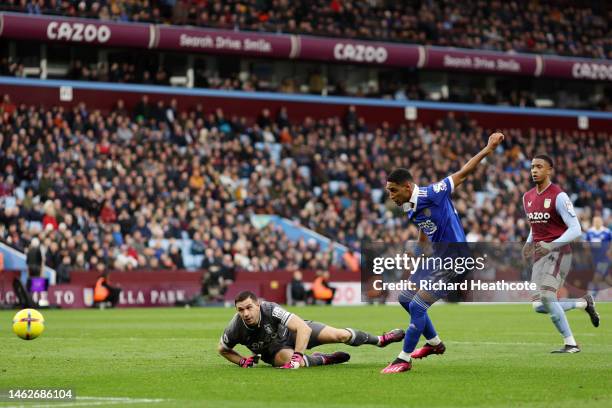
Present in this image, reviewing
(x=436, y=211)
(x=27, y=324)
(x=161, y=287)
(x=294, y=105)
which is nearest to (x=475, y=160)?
(x=436, y=211)

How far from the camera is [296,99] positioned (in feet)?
157

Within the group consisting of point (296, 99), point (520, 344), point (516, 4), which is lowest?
point (520, 344)

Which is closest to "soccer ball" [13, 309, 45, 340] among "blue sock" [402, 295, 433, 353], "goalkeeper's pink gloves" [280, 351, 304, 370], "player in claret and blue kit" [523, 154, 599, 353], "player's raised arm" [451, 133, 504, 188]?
"goalkeeper's pink gloves" [280, 351, 304, 370]

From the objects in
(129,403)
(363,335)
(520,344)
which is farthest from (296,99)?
(129,403)

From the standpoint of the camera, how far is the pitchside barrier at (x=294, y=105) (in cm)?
4194

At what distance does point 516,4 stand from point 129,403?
48548 mm

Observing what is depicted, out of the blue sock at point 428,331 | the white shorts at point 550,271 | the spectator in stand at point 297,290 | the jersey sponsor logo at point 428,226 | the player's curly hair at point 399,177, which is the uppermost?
the player's curly hair at point 399,177

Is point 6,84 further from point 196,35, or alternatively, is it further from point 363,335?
point 363,335

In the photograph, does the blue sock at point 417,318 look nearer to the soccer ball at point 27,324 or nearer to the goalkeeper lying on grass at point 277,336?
the goalkeeper lying on grass at point 277,336

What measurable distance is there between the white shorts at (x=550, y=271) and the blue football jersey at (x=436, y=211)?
2658mm

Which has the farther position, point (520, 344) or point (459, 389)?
point (520, 344)

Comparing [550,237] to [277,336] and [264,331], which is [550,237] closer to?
[277,336]

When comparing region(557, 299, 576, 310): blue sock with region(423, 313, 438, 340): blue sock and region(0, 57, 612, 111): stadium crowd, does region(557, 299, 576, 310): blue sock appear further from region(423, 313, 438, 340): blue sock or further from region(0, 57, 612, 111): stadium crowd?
region(0, 57, 612, 111): stadium crowd

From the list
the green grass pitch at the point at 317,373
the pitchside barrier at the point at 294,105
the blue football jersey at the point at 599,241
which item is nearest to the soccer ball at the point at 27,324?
the green grass pitch at the point at 317,373
